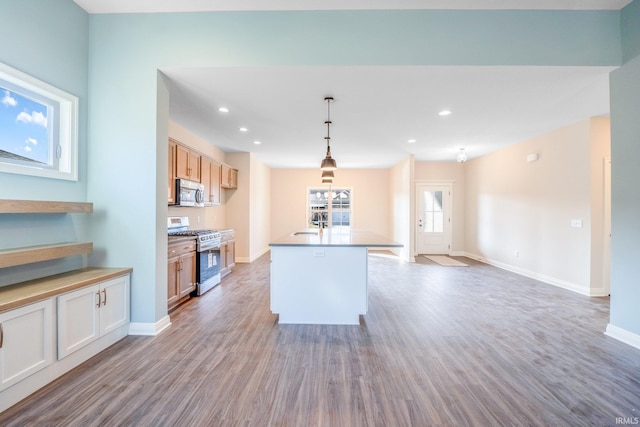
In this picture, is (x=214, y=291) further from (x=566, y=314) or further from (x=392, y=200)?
(x=392, y=200)

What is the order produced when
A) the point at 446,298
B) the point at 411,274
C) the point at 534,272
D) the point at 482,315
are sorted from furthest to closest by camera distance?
the point at 411,274, the point at 534,272, the point at 446,298, the point at 482,315

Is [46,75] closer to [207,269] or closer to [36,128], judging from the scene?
[36,128]

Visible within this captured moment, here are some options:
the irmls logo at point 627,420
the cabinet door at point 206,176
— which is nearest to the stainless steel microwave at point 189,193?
the cabinet door at point 206,176

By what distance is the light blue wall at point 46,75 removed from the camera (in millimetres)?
2062

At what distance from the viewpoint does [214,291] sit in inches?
170

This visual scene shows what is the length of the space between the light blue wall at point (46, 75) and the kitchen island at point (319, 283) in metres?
1.98

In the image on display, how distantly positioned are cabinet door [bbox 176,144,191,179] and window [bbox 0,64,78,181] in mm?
1381

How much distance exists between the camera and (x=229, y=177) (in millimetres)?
6082

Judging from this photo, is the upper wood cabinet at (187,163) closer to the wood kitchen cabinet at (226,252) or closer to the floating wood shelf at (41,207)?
the wood kitchen cabinet at (226,252)

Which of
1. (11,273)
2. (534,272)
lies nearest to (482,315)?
(534,272)

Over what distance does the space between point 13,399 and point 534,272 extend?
7007 millimetres

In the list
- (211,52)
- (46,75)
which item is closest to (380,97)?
(211,52)

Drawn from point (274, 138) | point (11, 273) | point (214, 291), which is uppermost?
point (274, 138)

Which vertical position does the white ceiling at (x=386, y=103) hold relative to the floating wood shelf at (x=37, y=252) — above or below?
above
